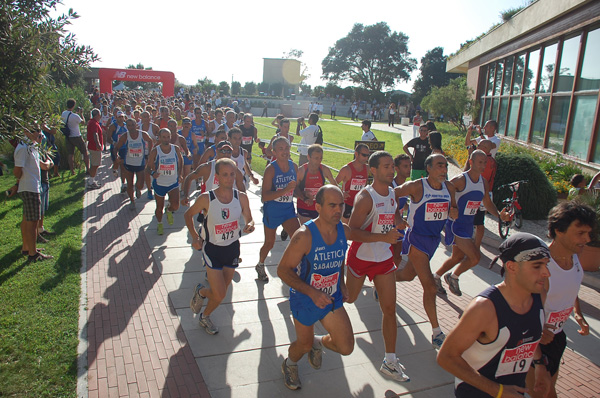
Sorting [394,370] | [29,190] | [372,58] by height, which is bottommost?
[394,370]

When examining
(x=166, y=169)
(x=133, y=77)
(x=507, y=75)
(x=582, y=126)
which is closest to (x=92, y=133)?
(x=166, y=169)

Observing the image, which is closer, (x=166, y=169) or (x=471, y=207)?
(x=471, y=207)

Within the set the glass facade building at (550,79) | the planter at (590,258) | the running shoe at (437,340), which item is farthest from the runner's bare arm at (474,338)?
the glass facade building at (550,79)

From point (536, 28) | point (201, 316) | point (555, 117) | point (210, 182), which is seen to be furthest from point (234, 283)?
point (536, 28)

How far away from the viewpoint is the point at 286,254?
383cm

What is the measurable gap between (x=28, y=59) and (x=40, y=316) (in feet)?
10.2

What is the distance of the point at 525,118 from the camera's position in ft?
55.8

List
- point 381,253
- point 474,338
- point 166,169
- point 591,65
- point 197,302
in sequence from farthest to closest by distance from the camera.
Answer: point 591,65 < point 166,169 < point 197,302 < point 381,253 < point 474,338

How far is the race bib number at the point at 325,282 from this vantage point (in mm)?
3889

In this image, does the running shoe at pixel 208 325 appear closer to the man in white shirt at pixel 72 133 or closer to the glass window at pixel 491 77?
the man in white shirt at pixel 72 133

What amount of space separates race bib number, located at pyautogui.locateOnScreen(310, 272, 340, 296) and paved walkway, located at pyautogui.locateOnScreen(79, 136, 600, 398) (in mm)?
1000

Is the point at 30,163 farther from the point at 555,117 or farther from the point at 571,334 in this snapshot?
the point at 555,117

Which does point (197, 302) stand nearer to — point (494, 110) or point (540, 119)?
point (540, 119)

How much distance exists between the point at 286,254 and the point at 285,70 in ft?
248
